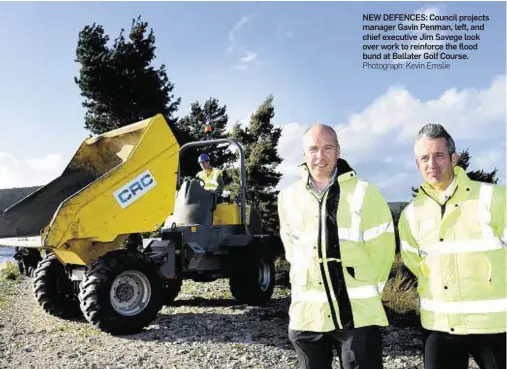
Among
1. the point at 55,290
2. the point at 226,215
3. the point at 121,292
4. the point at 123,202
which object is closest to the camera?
the point at 121,292

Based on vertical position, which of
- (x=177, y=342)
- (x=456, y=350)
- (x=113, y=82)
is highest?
(x=113, y=82)

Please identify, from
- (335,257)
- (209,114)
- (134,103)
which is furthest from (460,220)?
(209,114)

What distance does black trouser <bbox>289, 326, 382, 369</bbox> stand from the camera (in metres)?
2.95

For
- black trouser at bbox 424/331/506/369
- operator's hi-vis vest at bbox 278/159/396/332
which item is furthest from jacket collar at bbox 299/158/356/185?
black trouser at bbox 424/331/506/369

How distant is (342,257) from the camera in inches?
119

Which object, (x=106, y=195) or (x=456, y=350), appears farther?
(x=106, y=195)

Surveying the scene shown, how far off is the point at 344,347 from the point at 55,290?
622 centimetres

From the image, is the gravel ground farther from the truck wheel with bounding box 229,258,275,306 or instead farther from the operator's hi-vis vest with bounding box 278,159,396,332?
the operator's hi-vis vest with bounding box 278,159,396,332

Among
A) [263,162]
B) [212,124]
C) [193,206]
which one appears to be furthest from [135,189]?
[212,124]

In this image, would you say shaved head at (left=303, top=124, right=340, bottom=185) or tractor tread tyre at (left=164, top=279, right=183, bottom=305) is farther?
tractor tread tyre at (left=164, top=279, right=183, bottom=305)

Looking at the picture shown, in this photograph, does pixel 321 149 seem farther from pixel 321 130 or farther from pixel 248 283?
pixel 248 283

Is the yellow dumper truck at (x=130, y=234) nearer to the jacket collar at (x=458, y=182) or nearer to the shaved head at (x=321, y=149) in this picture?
the shaved head at (x=321, y=149)

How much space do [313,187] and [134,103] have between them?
21734 mm

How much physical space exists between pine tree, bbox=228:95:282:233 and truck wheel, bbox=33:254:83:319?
1372 cm
